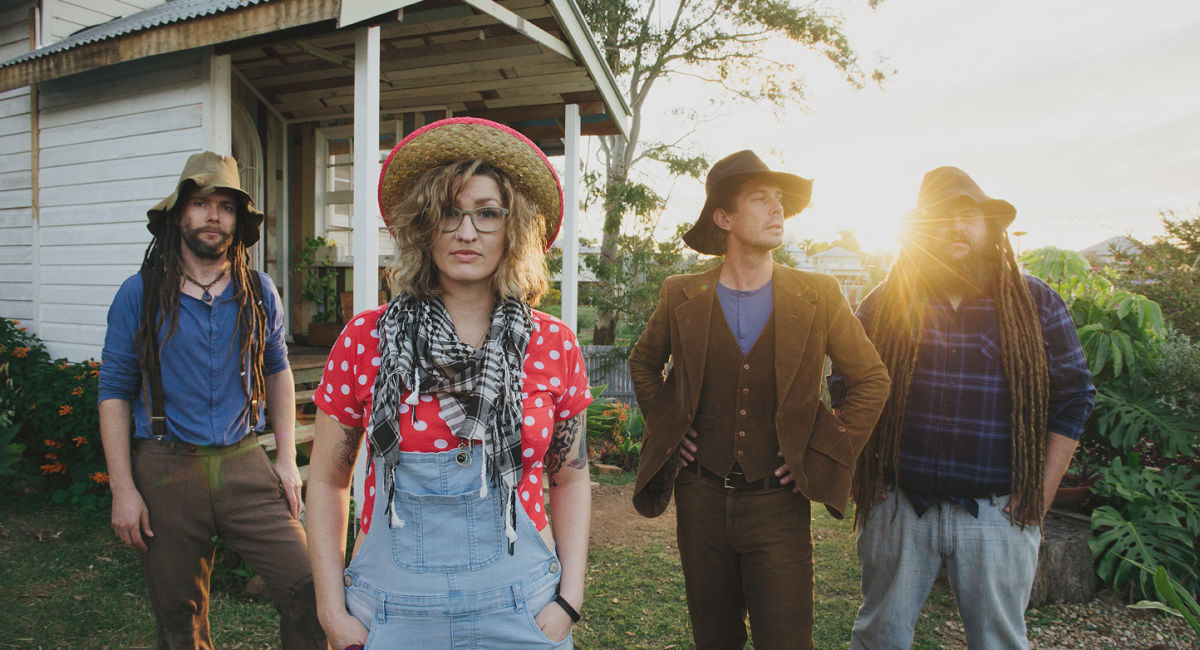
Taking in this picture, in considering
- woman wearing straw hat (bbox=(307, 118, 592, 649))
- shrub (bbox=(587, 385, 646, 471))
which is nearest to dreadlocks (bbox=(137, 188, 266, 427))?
woman wearing straw hat (bbox=(307, 118, 592, 649))

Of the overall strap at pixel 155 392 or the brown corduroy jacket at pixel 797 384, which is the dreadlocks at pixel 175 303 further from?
the brown corduroy jacket at pixel 797 384

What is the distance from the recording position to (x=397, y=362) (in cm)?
151

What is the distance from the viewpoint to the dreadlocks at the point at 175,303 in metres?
2.51

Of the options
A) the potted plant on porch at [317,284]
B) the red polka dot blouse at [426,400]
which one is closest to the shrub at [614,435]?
the potted plant on porch at [317,284]

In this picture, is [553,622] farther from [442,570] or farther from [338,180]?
[338,180]

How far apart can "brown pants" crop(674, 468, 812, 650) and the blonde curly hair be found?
1233 millimetres

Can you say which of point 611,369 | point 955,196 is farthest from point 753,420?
point 611,369

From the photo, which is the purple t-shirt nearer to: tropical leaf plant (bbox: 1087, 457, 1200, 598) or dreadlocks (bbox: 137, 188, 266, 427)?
dreadlocks (bbox: 137, 188, 266, 427)

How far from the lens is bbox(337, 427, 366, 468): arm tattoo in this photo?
1611mm

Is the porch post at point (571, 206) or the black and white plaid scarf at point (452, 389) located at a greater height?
the porch post at point (571, 206)

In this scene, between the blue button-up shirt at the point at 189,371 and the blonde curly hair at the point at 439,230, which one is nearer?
the blonde curly hair at the point at 439,230

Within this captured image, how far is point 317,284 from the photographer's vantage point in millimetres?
7172

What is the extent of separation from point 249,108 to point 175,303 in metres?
5.13

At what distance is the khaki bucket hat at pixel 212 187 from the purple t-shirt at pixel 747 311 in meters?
1.92
